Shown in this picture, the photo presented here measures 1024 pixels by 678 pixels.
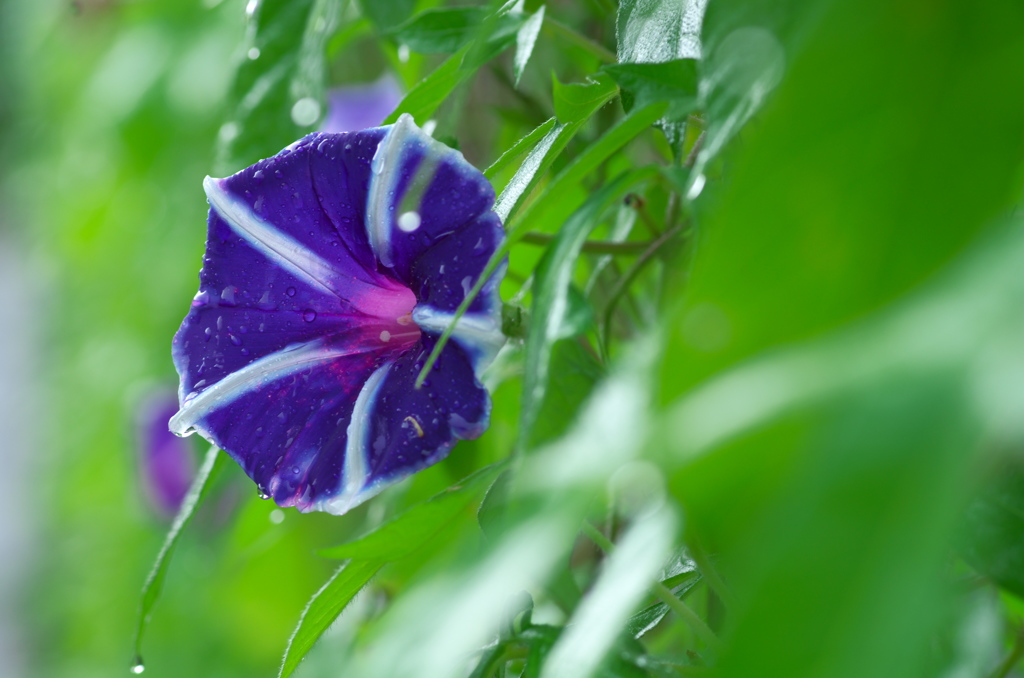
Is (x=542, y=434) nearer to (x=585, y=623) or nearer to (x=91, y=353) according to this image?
(x=585, y=623)

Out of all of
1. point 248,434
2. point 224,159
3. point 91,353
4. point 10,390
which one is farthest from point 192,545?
point 10,390

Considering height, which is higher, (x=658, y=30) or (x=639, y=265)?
(x=658, y=30)

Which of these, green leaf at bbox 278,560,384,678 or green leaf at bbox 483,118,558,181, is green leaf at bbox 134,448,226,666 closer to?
green leaf at bbox 278,560,384,678

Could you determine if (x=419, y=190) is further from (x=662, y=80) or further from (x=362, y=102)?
(x=362, y=102)

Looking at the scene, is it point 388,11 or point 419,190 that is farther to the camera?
point 388,11

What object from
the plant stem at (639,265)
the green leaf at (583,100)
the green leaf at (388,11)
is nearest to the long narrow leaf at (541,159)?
the green leaf at (583,100)

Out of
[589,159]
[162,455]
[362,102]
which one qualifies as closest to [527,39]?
[589,159]

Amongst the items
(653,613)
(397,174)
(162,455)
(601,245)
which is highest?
(397,174)

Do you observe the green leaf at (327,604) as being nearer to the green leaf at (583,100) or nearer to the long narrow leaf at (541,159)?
the long narrow leaf at (541,159)
